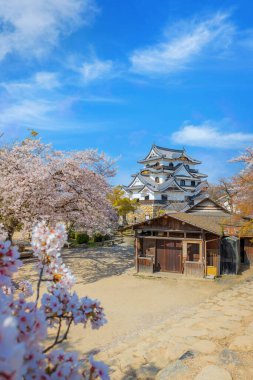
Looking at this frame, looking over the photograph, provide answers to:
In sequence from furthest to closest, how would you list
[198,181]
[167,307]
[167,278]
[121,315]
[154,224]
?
[198,181], [154,224], [167,278], [167,307], [121,315]

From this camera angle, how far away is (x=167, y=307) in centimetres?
1377

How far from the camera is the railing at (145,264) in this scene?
20.5m

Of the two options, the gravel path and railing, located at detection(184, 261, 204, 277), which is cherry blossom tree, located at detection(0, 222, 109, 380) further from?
railing, located at detection(184, 261, 204, 277)

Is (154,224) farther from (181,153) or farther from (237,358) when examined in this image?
(181,153)

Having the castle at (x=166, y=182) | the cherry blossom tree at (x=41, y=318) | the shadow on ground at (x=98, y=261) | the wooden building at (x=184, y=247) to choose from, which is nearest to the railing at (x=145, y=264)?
the wooden building at (x=184, y=247)

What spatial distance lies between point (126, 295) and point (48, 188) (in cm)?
835

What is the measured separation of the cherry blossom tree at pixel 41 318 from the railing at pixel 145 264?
653 inches

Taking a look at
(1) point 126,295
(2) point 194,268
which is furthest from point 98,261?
(1) point 126,295

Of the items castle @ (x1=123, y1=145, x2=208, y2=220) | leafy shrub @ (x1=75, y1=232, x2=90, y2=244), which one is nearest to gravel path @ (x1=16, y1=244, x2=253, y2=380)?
leafy shrub @ (x1=75, y1=232, x2=90, y2=244)

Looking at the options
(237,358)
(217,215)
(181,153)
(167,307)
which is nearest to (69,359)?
(237,358)

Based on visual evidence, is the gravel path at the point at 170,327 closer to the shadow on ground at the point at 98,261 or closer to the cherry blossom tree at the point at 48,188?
the shadow on ground at the point at 98,261

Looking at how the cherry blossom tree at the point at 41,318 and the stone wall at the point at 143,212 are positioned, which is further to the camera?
the stone wall at the point at 143,212

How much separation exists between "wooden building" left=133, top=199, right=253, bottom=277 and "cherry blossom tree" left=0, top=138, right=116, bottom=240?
392 centimetres

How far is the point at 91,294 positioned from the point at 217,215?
16762 millimetres
